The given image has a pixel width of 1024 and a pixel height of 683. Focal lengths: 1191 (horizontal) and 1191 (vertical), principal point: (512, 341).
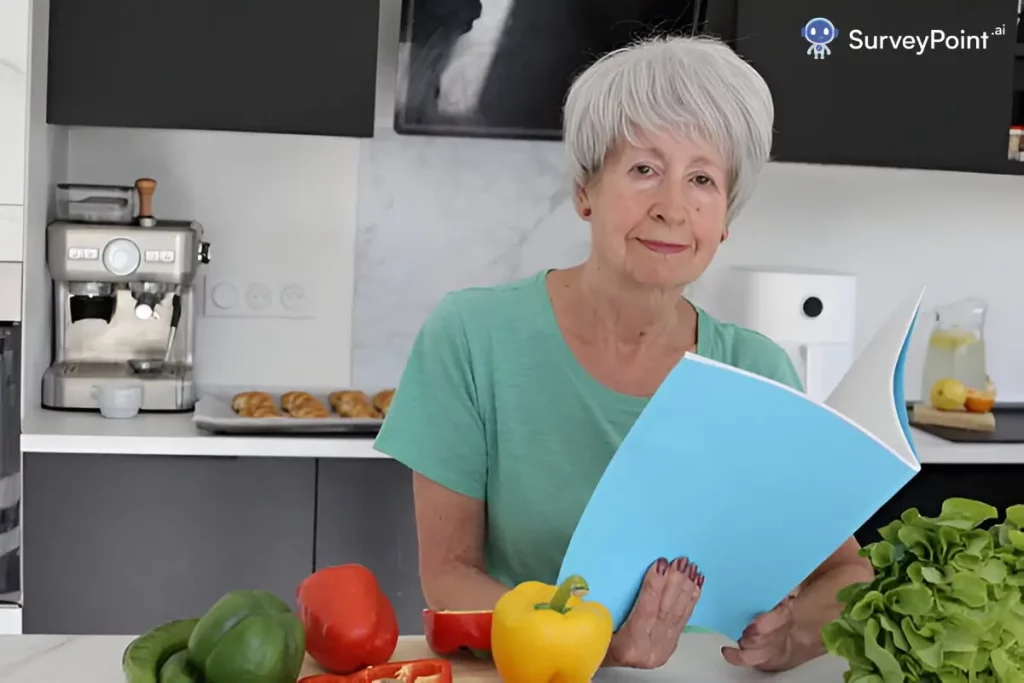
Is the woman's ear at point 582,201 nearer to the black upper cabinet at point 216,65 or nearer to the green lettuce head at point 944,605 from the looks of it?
the green lettuce head at point 944,605

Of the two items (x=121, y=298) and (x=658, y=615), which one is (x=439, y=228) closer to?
(x=121, y=298)

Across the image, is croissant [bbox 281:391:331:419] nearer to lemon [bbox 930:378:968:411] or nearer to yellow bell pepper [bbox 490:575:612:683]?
lemon [bbox 930:378:968:411]

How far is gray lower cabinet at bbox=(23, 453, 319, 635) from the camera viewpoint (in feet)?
6.98

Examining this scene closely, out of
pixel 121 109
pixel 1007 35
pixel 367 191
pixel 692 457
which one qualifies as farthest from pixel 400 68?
pixel 692 457

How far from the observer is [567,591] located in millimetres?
891

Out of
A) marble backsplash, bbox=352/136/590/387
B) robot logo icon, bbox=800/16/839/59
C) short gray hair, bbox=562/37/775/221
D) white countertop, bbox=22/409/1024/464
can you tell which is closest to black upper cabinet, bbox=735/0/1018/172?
robot logo icon, bbox=800/16/839/59

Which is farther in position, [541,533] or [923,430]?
[923,430]

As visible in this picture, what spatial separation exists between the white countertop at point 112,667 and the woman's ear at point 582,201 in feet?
1.56

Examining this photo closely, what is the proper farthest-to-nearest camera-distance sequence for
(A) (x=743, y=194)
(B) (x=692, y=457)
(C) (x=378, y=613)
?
(A) (x=743, y=194), (C) (x=378, y=613), (B) (x=692, y=457)

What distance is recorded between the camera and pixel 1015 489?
2340mm

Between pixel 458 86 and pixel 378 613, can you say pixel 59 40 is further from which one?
pixel 378 613

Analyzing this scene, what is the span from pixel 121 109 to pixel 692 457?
1677mm

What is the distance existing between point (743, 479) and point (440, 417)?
0.49m

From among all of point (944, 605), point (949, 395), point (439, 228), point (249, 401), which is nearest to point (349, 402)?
point (249, 401)
